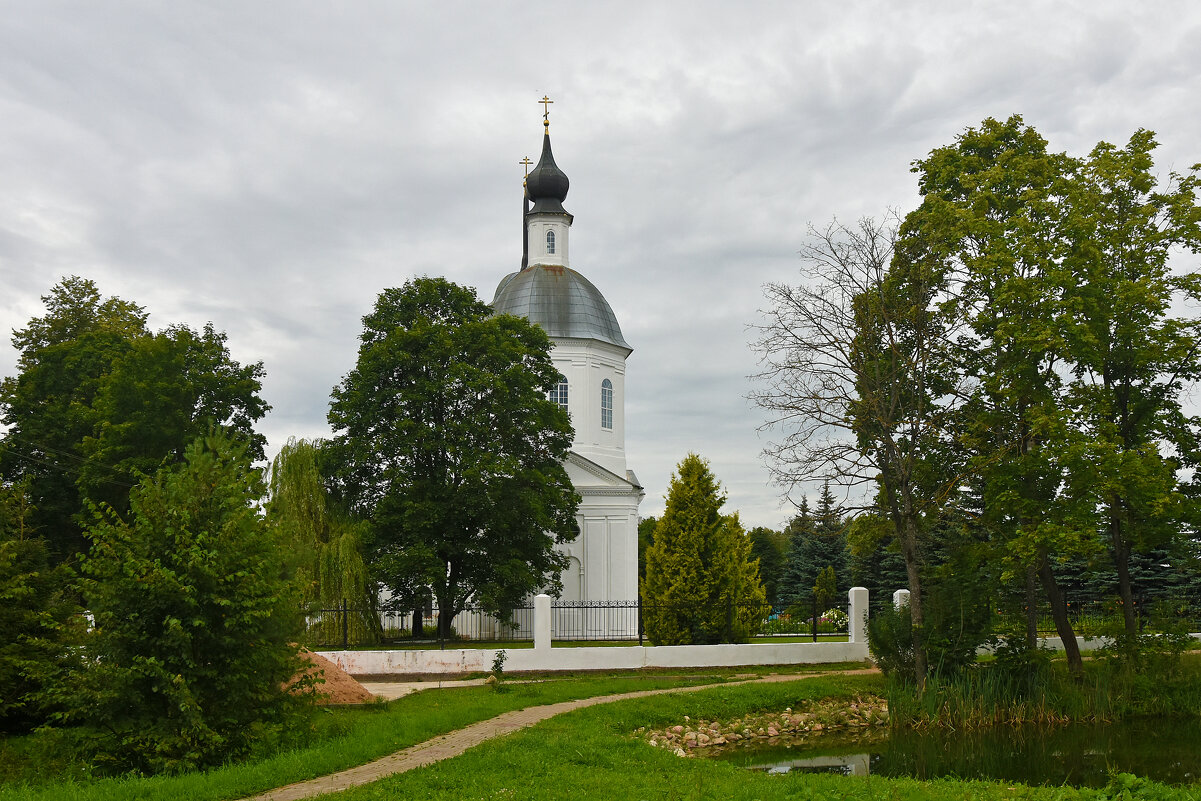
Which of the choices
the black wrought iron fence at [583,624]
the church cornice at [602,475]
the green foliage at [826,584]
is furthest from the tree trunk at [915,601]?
the green foliage at [826,584]

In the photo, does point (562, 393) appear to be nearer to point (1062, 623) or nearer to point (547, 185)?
point (547, 185)

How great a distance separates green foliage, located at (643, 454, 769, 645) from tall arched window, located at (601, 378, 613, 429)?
9.75 meters

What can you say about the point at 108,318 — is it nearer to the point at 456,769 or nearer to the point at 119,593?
the point at 119,593

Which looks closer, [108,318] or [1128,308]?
[1128,308]

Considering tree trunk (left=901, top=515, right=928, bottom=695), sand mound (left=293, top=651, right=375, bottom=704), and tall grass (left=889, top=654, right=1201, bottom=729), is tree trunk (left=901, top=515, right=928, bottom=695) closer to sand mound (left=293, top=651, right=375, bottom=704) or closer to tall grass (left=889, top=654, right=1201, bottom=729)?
tall grass (left=889, top=654, right=1201, bottom=729)

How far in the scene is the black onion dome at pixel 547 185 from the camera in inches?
1483

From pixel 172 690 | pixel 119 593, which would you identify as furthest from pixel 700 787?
pixel 119 593

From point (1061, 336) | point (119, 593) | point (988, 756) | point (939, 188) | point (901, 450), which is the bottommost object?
point (988, 756)

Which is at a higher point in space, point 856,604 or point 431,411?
point 431,411

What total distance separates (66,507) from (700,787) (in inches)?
1166

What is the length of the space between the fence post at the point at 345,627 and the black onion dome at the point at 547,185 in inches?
780

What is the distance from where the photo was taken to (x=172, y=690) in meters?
→ 9.58

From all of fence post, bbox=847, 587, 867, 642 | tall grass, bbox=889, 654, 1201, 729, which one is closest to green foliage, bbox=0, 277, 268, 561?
fence post, bbox=847, 587, 867, 642

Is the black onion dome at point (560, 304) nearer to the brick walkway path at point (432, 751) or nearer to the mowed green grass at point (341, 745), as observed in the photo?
the mowed green grass at point (341, 745)
